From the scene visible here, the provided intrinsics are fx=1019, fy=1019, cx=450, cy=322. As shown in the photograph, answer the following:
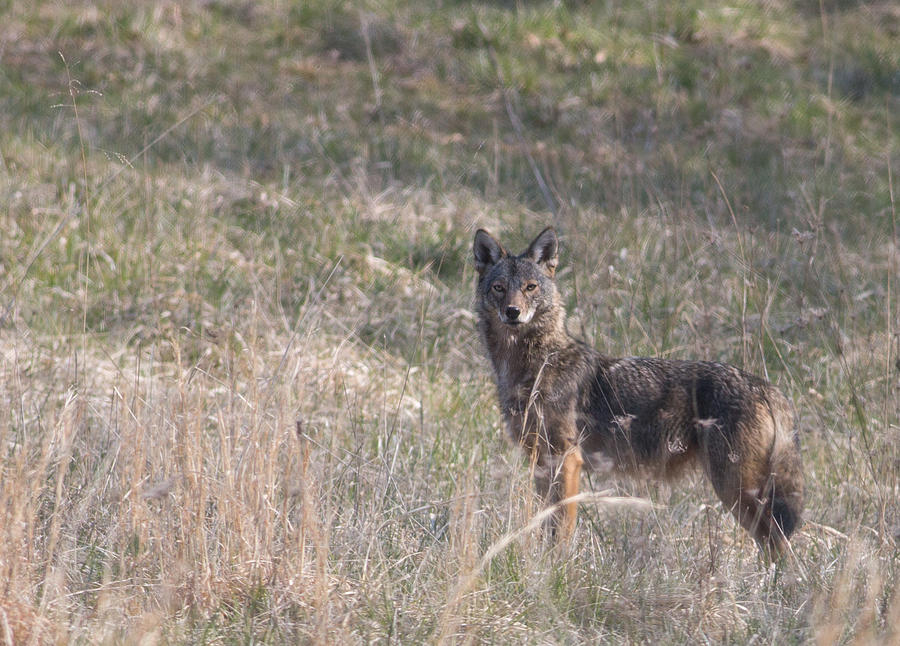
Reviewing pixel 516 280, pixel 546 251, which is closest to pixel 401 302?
pixel 546 251

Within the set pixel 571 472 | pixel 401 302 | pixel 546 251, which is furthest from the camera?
pixel 401 302

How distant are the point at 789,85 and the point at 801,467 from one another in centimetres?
907

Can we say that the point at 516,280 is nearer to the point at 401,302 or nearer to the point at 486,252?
the point at 486,252

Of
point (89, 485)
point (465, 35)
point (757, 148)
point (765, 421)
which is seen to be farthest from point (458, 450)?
point (465, 35)

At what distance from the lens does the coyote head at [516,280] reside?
205 inches

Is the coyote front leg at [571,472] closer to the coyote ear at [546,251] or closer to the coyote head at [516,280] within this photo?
the coyote head at [516,280]

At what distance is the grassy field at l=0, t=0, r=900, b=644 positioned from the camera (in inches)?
137

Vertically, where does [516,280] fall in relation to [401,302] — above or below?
above

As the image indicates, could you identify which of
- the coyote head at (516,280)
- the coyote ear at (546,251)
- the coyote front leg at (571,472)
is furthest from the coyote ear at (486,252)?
the coyote front leg at (571,472)

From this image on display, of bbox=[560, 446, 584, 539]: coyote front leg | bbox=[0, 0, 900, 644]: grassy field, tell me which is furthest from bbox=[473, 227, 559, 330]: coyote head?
bbox=[560, 446, 584, 539]: coyote front leg

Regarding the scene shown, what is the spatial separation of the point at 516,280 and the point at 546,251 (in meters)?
0.39

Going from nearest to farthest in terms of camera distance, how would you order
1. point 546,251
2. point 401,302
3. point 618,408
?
point 618,408
point 546,251
point 401,302

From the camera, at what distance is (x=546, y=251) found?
5.60 m

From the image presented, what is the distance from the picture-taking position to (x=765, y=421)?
193 inches
